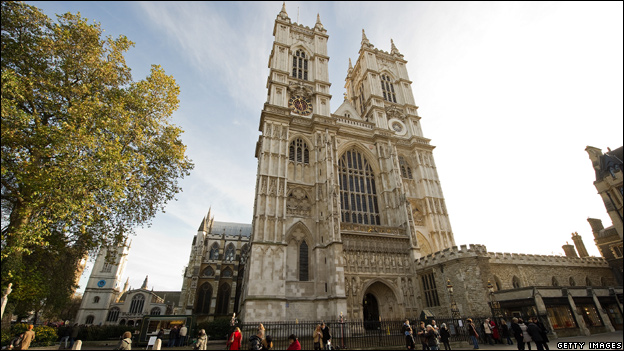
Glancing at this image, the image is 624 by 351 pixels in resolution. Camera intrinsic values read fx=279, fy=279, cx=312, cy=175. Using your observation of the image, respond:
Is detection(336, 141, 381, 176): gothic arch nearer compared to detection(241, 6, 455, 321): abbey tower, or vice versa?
detection(241, 6, 455, 321): abbey tower

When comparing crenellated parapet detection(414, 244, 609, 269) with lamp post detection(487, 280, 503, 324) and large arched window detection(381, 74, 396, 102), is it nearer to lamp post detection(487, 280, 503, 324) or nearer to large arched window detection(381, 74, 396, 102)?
lamp post detection(487, 280, 503, 324)

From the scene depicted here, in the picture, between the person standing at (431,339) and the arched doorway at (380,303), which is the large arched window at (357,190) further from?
the person standing at (431,339)

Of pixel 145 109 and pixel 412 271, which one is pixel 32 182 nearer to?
pixel 145 109

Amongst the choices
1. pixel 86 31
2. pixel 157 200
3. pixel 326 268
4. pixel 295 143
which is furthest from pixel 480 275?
pixel 86 31

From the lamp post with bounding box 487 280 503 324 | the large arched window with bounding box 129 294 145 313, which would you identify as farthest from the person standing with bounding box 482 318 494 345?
the large arched window with bounding box 129 294 145 313

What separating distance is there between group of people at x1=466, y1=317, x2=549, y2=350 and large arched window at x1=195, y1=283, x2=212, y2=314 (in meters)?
33.8

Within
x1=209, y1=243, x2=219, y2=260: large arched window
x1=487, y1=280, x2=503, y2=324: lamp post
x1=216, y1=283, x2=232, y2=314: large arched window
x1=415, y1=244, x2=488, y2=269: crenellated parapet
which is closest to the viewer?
x1=487, y1=280, x2=503, y2=324: lamp post

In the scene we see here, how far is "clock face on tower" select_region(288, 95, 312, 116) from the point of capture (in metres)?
29.3

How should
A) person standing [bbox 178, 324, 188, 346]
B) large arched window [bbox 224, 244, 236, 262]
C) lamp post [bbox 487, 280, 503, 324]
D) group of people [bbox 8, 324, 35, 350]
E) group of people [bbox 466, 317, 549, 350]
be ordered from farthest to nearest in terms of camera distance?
large arched window [bbox 224, 244, 236, 262], lamp post [bbox 487, 280, 503, 324], person standing [bbox 178, 324, 188, 346], group of people [bbox 8, 324, 35, 350], group of people [bbox 466, 317, 549, 350]

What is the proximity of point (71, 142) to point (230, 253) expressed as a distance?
34.2 meters

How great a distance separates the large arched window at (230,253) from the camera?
41.7 meters

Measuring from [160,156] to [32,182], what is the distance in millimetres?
5597

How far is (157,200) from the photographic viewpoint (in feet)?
52.7
